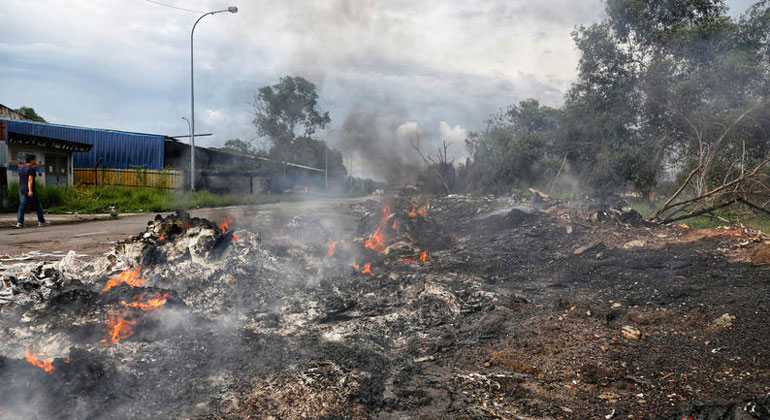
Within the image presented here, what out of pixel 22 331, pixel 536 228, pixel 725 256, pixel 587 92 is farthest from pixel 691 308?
pixel 587 92

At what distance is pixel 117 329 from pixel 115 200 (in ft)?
54.8

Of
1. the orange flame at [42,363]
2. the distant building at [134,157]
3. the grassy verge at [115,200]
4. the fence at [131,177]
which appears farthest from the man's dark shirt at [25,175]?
the fence at [131,177]

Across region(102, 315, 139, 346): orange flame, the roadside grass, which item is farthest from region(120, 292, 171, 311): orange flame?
the roadside grass

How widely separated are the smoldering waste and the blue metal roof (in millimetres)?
23200

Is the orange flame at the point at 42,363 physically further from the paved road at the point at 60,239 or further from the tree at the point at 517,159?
the tree at the point at 517,159

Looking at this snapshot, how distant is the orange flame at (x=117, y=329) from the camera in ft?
13.3

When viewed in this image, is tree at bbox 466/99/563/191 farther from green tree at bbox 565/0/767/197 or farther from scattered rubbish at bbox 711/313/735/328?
scattered rubbish at bbox 711/313/735/328

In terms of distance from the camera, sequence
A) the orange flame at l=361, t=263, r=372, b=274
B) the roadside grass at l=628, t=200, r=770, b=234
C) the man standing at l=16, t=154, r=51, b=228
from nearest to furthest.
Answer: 1. the orange flame at l=361, t=263, r=372, b=274
2. the man standing at l=16, t=154, r=51, b=228
3. the roadside grass at l=628, t=200, r=770, b=234

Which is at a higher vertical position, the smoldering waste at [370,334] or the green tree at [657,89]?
the green tree at [657,89]

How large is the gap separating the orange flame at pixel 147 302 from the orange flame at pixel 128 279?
597mm

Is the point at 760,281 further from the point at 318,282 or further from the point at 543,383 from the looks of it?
the point at 318,282

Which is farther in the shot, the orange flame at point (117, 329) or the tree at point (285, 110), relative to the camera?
the tree at point (285, 110)

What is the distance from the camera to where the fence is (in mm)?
22750

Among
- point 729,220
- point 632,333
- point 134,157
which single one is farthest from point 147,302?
point 134,157
